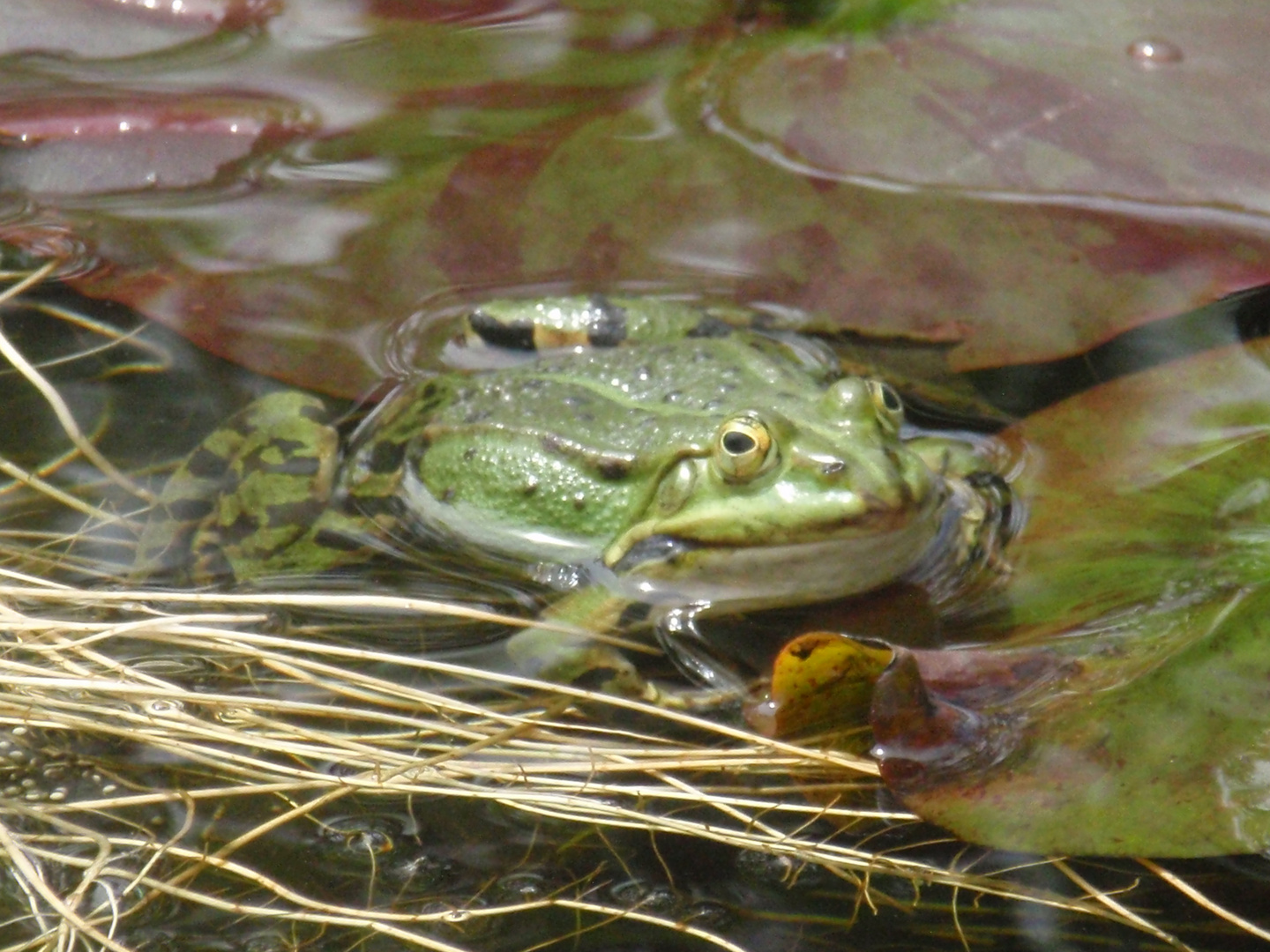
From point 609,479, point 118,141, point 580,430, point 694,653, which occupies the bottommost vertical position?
point 694,653

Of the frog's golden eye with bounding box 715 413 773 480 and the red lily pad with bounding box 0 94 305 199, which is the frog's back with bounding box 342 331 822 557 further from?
the red lily pad with bounding box 0 94 305 199

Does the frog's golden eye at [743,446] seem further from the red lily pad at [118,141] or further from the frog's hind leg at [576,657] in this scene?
the red lily pad at [118,141]

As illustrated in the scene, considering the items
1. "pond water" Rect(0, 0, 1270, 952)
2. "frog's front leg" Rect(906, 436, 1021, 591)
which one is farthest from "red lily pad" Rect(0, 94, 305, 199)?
"frog's front leg" Rect(906, 436, 1021, 591)

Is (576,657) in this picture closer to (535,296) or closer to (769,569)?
(769,569)

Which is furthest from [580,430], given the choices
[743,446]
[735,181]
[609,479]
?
[735,181]

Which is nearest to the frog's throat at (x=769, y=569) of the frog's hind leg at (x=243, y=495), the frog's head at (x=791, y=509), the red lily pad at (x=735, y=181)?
the frog's head at (x=791, y=509)

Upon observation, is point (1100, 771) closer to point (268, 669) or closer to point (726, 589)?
point (726, 589)

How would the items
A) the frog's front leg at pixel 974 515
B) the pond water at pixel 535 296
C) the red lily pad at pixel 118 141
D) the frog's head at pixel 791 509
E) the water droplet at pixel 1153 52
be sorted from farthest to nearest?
the red lily pad at pixel 118 141, the water droplet at pixel 1153 52, the frog's front leg at pixel 974 515, the frog's head at pixel 791 509, the pond water at pixel 535 296
